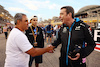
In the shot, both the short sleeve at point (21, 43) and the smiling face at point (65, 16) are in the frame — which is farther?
the smiling face at point (65, 16)

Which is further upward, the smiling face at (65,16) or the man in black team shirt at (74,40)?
the smiling face at (65,16)

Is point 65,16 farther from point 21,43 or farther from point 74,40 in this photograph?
point 21,43

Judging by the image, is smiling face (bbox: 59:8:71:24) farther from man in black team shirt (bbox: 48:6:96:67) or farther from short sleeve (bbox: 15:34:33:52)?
short sleeve (bbox: 15:34:33:52)

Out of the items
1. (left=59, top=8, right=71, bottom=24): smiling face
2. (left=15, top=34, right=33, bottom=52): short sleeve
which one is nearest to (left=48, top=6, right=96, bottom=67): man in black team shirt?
(left=59, top=8, right=71, bottom=24): smiling face

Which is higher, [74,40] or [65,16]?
[65,16]

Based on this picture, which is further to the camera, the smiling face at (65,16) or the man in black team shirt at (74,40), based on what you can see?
the smiling face at (65,16)

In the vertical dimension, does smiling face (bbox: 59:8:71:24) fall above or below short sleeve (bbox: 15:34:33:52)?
above

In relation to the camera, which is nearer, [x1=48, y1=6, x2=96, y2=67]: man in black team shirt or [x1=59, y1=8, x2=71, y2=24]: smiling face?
[x1=48, y1=6, x2=96, y2=67]: man in black team shirt

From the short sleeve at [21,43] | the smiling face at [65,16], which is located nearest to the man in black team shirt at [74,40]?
the smiling face at [65,16]

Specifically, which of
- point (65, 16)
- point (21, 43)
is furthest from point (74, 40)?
point (21, 43)

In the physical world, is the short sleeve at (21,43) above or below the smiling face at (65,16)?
below

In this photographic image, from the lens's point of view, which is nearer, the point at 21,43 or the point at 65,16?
the point at 21,43

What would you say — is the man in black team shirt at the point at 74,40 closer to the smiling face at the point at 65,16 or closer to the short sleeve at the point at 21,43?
the smiling face at the point at 65,16

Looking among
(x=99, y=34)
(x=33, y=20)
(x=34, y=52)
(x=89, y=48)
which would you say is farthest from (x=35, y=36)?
(x=99, y=34)
